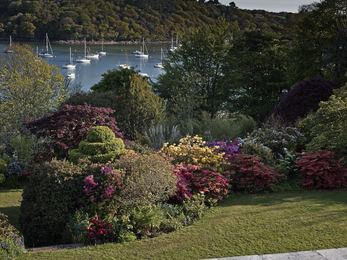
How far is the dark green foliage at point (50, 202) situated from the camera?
545cm

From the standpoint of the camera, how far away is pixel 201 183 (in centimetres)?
671

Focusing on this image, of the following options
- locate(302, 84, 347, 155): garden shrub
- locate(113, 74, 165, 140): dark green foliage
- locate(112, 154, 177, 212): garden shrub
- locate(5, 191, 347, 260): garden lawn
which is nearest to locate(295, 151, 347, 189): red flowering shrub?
locate(302, 84, 347, 155): garden shrub

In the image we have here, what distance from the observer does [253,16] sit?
76062 mm

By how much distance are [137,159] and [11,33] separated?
76730 mm

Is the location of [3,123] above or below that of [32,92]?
below

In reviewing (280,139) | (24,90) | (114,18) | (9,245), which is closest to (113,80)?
(24,90)

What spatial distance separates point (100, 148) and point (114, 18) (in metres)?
82.0

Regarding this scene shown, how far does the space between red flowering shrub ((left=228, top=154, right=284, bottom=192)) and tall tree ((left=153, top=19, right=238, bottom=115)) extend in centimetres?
1408

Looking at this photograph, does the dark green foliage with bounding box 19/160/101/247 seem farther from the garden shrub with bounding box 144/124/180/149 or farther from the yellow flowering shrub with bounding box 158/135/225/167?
the garden shrub with bounding box 144/124/180/149

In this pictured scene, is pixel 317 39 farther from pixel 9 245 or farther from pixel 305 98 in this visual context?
pixel 9 245

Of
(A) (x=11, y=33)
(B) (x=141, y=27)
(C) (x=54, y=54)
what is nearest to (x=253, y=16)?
(B) (x=141, y=27)

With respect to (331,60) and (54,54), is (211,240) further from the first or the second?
(54,54)

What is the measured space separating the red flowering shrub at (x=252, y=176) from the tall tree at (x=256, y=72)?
1477cm

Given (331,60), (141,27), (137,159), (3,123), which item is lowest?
(3,123)
